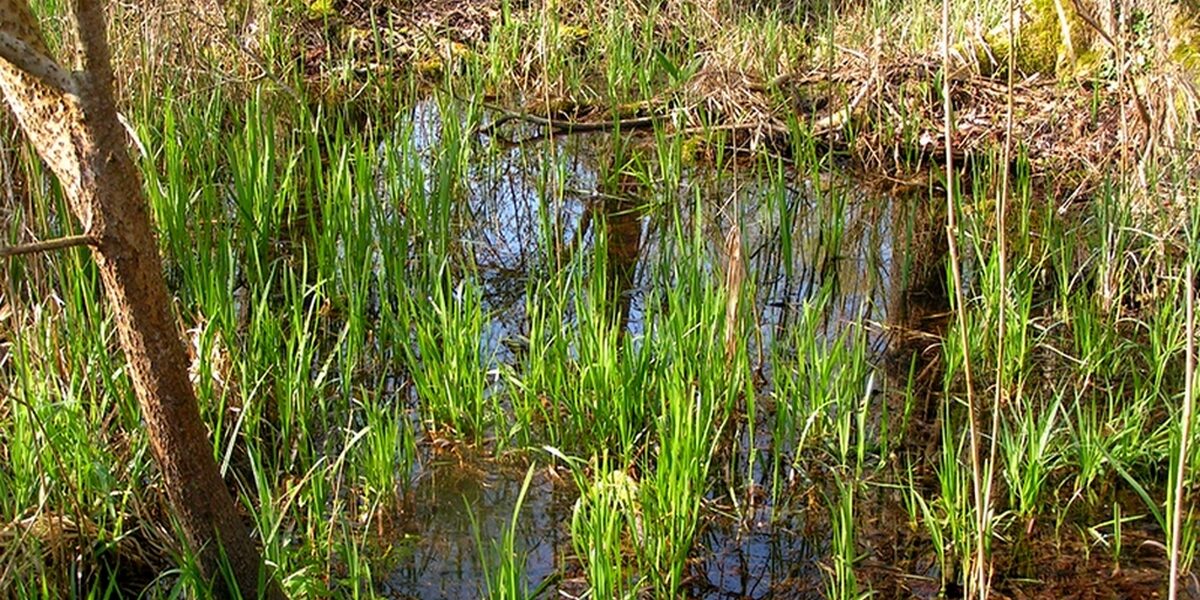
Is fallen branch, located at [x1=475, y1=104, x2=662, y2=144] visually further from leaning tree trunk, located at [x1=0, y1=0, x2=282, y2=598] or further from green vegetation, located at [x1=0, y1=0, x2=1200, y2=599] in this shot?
leaning tree trunk, located at [x1=0, y1=0, x2=282, y2=598]

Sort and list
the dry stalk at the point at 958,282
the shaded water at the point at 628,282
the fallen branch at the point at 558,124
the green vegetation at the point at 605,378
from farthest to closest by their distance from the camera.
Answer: the fallen branch at the point at 558,124
the shaded water at the point at 628,282
the green vegetation at the point at 605,378
the dry stalk at the point at 958,282

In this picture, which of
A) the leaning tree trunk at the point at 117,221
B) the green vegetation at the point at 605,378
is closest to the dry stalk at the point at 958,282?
the green vegetation at the point at 605,378

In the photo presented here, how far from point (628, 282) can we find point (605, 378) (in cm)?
144

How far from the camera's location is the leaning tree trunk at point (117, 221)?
1735 millimetres

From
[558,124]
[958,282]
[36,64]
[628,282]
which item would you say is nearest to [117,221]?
[36,64]

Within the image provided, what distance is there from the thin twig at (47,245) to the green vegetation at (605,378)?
0.59m

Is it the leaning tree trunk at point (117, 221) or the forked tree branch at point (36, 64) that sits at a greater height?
the forked tree branch at point (36, 64)

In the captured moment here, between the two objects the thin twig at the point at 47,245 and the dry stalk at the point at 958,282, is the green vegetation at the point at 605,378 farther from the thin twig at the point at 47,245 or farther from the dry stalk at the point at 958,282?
the thin twig at the point at 47,245

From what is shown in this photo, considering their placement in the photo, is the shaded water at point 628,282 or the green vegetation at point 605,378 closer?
the green vegetation at point 605,378

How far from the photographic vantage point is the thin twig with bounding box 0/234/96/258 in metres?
1.68

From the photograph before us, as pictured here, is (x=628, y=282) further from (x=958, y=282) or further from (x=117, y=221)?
(x=958, y=282)

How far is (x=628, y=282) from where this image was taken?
440cm

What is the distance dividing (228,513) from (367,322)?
5.51 ft

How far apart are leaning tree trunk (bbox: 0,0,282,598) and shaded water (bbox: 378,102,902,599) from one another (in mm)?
657
